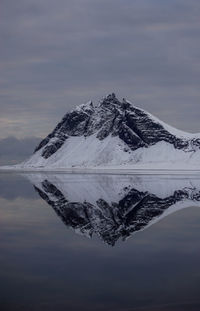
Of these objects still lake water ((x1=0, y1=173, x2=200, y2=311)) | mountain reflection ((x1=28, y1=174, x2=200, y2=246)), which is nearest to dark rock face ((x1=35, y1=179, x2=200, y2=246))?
mountain reflection ((x1=28, y1=174, x2=200, y2=246))

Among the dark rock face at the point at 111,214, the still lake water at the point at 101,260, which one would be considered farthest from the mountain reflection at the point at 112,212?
the still lake water at the point at 101,260

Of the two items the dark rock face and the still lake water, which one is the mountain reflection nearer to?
the dark rock face

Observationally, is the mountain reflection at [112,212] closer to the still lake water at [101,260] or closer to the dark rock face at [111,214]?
the dark rock face at [111,214]

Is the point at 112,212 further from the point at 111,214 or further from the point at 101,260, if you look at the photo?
the point at 101,260

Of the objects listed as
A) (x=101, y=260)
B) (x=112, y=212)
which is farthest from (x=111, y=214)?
(x=101, y=260)

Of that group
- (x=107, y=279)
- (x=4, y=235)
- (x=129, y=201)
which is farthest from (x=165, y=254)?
(x=129, y=201)

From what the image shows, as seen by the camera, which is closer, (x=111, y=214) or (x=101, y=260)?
(x=101, y=260)
